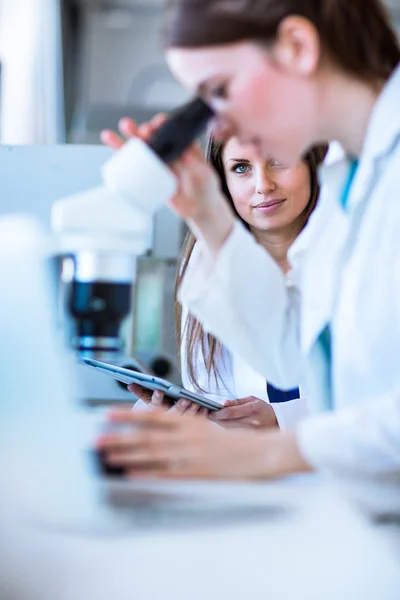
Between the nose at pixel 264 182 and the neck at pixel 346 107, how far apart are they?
670 millimetres

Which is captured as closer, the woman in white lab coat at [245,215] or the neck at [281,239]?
the woman in white lab coat at [245,215]

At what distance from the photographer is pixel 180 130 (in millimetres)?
794

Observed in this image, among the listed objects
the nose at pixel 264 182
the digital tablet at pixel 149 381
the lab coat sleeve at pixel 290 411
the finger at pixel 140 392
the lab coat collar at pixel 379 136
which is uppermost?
the lab coat collar at pixel 379 136

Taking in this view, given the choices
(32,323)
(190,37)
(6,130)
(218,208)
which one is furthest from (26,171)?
(32,323)

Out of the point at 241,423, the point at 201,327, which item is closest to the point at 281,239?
the point at 201,327

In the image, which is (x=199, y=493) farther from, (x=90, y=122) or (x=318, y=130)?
(x=90, y=122)

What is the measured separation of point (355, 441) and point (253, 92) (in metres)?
0.39

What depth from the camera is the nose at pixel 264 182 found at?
5.23 feet

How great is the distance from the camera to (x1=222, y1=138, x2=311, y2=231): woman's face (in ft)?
5.25

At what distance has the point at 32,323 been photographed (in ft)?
2.04

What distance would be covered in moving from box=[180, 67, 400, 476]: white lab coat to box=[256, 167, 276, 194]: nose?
1.76ft

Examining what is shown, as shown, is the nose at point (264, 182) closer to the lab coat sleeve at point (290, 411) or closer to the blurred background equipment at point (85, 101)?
the blurred background equipment at point (85, 101)

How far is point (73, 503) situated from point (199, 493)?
4.0 inches

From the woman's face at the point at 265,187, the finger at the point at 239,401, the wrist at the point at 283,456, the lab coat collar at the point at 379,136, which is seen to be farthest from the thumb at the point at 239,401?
the wrist at the point at 283,456
